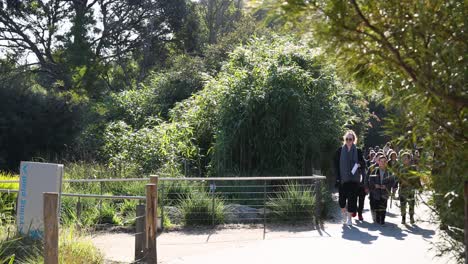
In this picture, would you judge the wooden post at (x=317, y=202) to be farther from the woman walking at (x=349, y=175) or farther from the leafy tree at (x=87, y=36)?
the leafy tree at (x=87, y=36)

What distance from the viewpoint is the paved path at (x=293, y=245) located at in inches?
345

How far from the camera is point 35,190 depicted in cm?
837

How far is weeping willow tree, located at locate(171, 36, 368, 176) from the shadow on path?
4.64 metres

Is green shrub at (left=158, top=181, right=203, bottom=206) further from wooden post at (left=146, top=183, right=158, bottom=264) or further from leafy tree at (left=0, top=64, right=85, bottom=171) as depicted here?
leafy tree at (left=0, top=64, right=85, bottom=171)

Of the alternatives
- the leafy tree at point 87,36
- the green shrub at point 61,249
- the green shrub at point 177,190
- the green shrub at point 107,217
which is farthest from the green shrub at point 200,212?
the leafy tree at point 87,36

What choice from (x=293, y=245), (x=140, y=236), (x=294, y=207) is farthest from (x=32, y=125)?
(x=140, y=236)

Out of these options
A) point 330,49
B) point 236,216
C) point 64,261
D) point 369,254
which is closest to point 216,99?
point 236,216

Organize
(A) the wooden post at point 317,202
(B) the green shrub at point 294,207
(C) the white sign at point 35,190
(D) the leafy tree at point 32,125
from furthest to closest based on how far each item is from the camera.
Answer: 1. (D) the leafy tree at point 32,125
2. (B) the green shrub at point 294,207
3. (A) the wooden post at point 317,202
4. (C) the white sign at point 35,190

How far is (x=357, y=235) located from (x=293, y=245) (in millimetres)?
1447

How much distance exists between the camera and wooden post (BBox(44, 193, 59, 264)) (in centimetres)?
587

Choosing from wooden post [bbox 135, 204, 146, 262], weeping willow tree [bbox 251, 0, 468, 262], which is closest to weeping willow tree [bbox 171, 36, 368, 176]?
wooden post [bbox 135, 204, 146, 262]

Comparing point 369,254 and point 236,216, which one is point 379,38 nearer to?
point 369,254

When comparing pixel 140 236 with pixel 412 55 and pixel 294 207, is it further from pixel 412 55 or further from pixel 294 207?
pixel 412 55

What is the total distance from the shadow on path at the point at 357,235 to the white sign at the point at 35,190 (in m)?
4.90
